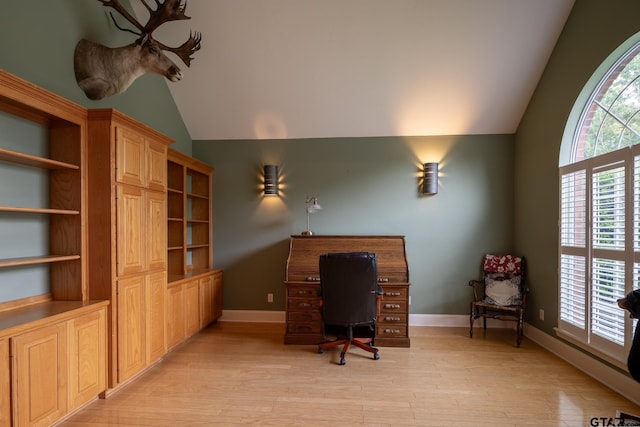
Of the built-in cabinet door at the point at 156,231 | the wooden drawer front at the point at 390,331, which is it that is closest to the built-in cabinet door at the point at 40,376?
the built-in cabinet door at the point at 156,231

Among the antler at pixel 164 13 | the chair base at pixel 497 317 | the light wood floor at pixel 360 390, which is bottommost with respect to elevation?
the light wood floor at pixel 360 390

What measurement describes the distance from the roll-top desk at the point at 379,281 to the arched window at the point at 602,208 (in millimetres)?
1549

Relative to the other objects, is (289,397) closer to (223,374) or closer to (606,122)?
(223,374)

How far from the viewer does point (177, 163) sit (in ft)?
11.9

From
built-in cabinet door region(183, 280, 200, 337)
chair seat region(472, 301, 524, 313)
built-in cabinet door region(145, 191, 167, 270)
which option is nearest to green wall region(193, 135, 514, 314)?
chair seat region(472, 301, 524, 313)

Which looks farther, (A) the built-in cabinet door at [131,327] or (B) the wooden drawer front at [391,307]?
(B) the wooden drawer front at [391,307]

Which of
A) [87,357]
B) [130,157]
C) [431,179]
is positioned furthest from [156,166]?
[431,179]

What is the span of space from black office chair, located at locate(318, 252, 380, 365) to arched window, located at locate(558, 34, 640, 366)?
1870 millimetres

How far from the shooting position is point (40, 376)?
1.86 metres

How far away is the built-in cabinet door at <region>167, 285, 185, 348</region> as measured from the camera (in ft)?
10.4

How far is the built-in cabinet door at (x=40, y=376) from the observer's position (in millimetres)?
1743

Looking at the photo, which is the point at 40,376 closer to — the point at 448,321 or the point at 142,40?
the point at 142,40

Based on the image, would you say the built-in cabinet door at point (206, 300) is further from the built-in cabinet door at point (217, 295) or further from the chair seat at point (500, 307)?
the chair seat at point (500, 307)

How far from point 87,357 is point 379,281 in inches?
105
